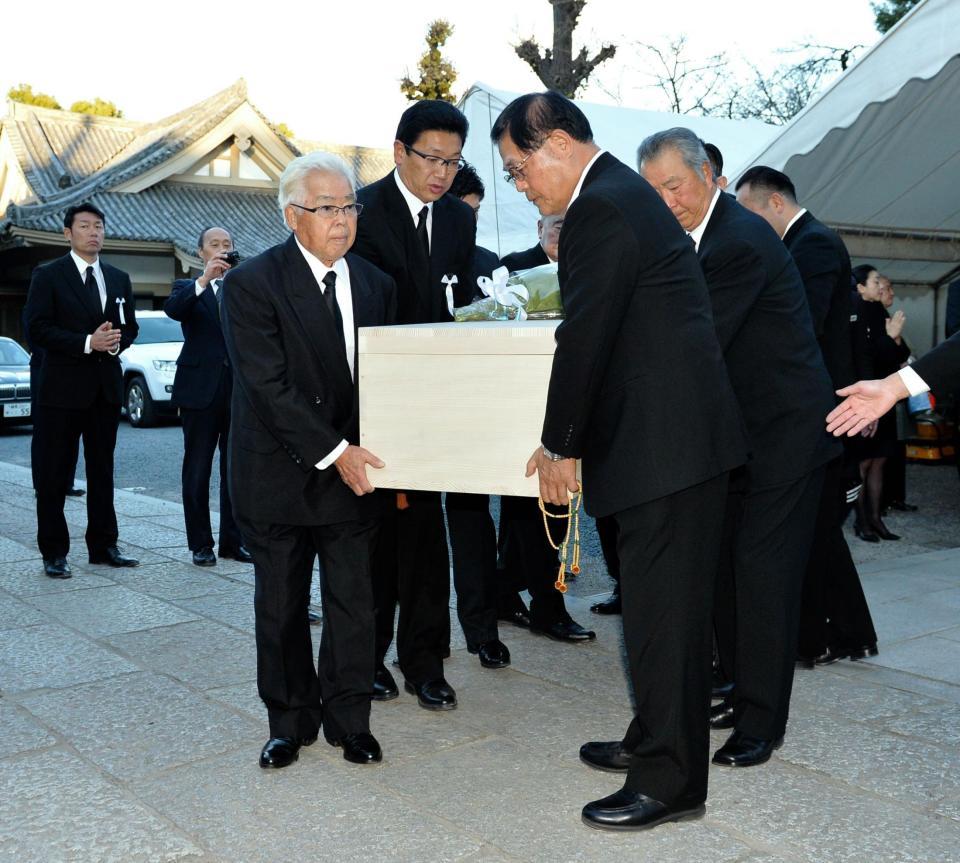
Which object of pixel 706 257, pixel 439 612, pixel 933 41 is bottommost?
pixel 439 612

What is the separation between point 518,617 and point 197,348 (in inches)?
103

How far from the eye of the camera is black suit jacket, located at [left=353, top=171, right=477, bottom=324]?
392 cm

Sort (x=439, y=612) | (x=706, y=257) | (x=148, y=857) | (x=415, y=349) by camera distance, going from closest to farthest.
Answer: (x=148, y=857), (x=415, y=349), (x=706, y=257), (x=439, y=612)

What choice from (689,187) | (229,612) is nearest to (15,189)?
(229,612)

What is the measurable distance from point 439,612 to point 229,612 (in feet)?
5.35

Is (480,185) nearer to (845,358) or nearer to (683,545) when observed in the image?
(845,358)

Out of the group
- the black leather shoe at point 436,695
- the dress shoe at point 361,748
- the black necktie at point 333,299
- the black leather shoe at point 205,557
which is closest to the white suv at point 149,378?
the black leather shoe at point 205,557

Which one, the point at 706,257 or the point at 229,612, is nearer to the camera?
the point at 706,257

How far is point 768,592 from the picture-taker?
11.3ft

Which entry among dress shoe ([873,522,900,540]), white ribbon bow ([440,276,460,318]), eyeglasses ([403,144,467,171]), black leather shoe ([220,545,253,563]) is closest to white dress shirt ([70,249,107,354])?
black leather shoe ([220,545,253,563])

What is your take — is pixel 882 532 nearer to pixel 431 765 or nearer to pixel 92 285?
pixel 431 765

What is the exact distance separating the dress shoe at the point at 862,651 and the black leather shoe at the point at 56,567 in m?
4.04

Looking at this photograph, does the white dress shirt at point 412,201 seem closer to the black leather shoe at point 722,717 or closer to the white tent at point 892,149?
the black leather shoe at point 722,717

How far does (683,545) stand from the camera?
283cm
